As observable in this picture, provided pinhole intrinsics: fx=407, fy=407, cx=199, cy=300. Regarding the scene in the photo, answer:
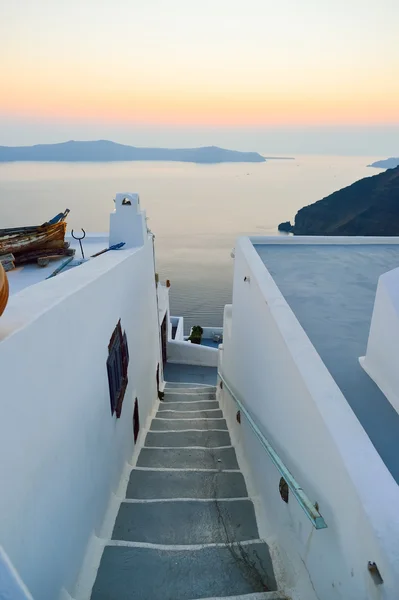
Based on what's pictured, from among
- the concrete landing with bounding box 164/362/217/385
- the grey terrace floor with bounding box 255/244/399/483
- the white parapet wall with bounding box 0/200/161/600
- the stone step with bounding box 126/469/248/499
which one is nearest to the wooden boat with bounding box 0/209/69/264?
the white parapet wall with bounding box 0/200/161/600

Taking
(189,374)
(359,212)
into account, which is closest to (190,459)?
(189,374)

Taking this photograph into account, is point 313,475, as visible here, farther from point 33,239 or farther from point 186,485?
point 33,239

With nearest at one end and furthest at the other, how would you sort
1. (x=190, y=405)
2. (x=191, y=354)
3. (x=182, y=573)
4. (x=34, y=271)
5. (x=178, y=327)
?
(x=182, y=573) → (x=34, y=271) → (x=190, y=405) → (x=191, y=354) → (x=178, y=327)

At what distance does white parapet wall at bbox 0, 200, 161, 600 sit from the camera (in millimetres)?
2207

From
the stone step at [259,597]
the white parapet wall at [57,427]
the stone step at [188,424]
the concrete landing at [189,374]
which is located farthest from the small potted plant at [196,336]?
the stone step at [259,597]

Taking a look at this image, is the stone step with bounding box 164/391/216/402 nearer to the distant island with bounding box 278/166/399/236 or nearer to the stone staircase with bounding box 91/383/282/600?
the stone staircase with bounding box 91/383/282/600

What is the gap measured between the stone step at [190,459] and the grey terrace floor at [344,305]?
2.43m

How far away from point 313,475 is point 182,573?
53.2 inches

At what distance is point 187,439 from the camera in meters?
6.50

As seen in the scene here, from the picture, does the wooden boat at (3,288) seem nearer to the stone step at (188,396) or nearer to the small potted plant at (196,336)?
the stone step at (188,396)

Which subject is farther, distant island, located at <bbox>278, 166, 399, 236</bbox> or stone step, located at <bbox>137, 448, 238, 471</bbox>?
distant island, located at <bbox>278, 166, 399, 236</bbox>

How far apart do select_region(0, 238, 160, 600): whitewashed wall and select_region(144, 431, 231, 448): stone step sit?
1578 mm

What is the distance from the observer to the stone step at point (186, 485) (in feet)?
14.6

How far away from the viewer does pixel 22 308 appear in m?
2.72
